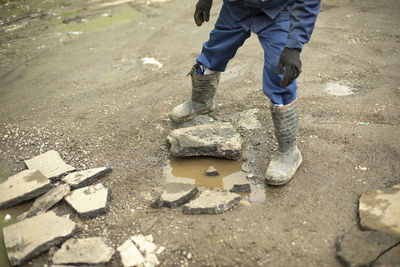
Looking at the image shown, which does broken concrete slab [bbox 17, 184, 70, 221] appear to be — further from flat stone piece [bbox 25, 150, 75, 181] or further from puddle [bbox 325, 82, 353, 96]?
puddle [bbox 325, 82, 353, 96]

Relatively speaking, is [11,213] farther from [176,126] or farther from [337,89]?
[337,89]

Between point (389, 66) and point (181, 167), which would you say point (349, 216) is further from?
point (389, 66)

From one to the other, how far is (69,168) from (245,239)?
1.45 metres

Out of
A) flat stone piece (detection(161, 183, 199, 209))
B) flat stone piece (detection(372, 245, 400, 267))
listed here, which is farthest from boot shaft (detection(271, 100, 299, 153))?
flat stone piece (detection(372, 245, 400, 267))

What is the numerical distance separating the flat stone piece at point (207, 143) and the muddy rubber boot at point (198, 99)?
1.17ft

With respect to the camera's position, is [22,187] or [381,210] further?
[22,187]

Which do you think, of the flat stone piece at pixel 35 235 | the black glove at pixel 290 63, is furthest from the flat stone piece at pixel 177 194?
the black glove at pixel 290 63

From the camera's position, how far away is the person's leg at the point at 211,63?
257cm

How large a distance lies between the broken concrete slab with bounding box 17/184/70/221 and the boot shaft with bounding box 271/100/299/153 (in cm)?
153

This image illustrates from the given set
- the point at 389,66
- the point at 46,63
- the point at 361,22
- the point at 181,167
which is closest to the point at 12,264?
the point at 181,167

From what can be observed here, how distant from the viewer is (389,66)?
150 inches

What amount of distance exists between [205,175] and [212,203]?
40cm


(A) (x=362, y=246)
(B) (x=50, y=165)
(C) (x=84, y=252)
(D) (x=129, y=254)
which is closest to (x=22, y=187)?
(B) (x=50, y=165)

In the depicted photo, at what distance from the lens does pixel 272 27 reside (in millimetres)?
2295
